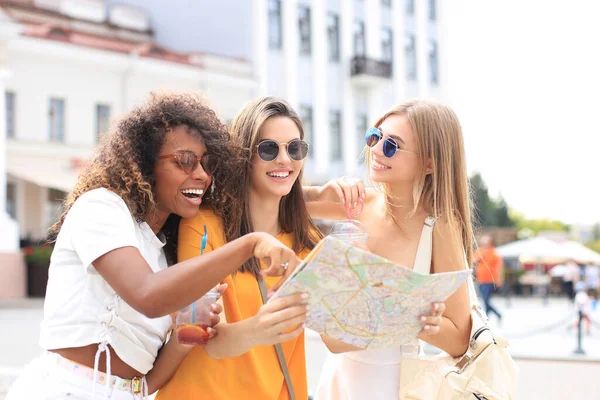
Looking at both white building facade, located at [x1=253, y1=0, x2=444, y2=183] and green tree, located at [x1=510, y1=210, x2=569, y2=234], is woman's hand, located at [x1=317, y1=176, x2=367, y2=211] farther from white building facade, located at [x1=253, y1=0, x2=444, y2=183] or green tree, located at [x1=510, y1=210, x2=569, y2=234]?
green tree, located at [x1=510, y1=210, x2=569, y2=234]

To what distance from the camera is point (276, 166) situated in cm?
280

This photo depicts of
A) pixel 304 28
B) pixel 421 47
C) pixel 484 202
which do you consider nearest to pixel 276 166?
pixel 304 28

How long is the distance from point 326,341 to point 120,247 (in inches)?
34.8

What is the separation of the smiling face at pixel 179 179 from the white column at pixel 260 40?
23519mm

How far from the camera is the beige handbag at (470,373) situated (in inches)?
102

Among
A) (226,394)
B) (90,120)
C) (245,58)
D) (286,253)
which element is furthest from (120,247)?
(245,58)

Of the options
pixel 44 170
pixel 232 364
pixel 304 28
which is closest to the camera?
pixel 232 364

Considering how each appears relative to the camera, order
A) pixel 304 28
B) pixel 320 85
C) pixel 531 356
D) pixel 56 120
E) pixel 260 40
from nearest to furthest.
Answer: pixel 531 356 < pixel 56 120 < pixel 260 40 < pixel 304 28 < pixel 320 85

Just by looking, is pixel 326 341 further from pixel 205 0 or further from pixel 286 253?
pixel 205 0

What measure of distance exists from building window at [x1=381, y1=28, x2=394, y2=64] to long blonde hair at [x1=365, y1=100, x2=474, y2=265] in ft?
92.8

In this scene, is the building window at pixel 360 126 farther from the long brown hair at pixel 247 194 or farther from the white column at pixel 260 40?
the long brown hair at pixel 247 194

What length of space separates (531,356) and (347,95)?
752 inches

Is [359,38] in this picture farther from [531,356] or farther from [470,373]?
[470,373]

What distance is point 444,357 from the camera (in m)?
2.71
